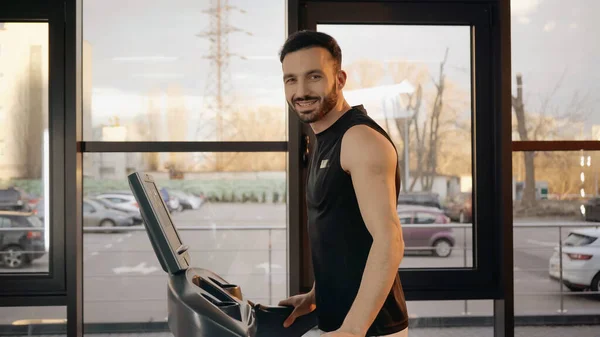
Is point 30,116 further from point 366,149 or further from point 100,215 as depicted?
point 366,149

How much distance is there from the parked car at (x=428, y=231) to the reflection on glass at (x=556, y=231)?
0.31 metres

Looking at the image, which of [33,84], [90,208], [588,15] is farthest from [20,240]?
[588,15]

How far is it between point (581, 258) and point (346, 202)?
6.08 ft

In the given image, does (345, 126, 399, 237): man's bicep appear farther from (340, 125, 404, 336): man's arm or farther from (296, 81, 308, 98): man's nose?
(296, 81, 308, 98): man's nose

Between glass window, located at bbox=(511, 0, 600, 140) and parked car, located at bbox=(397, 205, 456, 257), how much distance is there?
20.1 inches

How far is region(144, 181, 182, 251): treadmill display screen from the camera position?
157cm

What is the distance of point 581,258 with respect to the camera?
9.86 feet

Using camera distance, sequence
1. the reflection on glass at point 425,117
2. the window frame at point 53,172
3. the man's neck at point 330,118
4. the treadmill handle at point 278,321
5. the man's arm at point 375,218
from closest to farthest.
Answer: the man's arm at point 375,218 → the man's neck at point 330,118 → the treadmill handle at point 278,321 → the window frame at point 53,172 → the reflection on glass at point 425,117

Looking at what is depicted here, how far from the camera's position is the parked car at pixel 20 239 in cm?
280

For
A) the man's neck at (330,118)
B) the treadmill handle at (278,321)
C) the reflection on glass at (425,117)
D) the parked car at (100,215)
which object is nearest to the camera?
the man's neck at (330,118)

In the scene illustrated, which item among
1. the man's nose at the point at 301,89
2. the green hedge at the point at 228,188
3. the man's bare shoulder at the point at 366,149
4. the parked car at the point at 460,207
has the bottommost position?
the parked car at the point at 460,207

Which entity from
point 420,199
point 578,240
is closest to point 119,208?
point 420,199

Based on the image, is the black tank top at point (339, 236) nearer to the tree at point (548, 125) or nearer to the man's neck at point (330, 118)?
the man's neck at point (330, 118)

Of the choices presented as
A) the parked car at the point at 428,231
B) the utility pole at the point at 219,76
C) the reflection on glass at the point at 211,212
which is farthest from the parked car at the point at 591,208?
the utility pole at the point at 219,76
